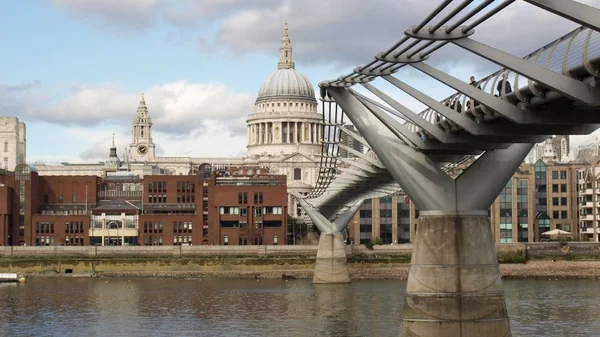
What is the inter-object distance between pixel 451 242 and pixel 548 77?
49.6 ft

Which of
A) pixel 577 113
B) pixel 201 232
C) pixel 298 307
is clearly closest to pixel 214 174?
pixel 201 232

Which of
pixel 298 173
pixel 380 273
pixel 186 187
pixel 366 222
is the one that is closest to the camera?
pixel 380 273

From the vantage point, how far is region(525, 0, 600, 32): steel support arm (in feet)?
65.4

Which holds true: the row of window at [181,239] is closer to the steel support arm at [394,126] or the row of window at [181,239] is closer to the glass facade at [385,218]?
the glass facade at [385,218]

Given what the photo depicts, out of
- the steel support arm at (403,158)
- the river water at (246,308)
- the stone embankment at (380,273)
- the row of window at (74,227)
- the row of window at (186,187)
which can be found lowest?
the river water at (246,308)

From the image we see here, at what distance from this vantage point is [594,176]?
389 ft

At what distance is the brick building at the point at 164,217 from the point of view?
392 ft

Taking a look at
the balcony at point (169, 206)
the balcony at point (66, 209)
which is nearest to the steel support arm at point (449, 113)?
the balcony at point (169, 206)

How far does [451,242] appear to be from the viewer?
3875cm

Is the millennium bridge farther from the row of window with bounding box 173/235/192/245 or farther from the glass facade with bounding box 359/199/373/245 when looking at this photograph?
the glass facade with bounding box 359/199/373/245

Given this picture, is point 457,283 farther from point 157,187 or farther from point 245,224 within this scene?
point 157,187

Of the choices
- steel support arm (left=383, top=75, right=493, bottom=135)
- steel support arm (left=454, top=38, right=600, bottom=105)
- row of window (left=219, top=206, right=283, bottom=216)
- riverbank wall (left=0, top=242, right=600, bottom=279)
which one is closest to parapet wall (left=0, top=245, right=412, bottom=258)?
riverbank wall (left=0, top=242, right=600, bottom=279)

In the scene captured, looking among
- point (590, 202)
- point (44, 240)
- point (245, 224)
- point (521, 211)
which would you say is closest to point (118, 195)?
point (44, 240)

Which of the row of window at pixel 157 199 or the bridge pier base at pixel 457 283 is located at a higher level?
the row of window at pixel 157 199
